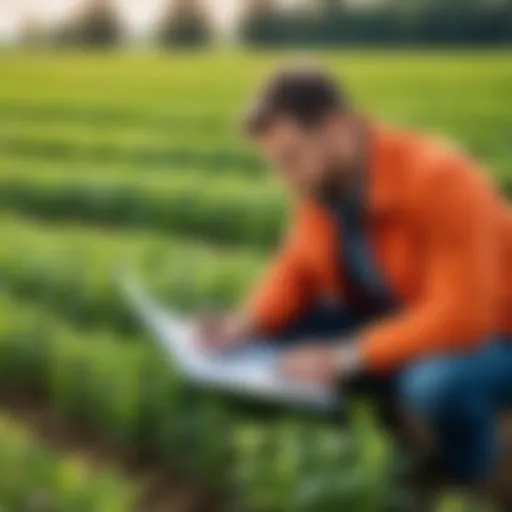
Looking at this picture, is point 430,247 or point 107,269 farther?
point 107,269

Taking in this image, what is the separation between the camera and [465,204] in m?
1.00

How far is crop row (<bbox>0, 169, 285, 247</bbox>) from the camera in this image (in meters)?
1.20

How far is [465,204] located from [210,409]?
269 millimetres

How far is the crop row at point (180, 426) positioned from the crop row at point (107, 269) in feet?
0.08

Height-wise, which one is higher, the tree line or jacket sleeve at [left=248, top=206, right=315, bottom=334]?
the tree line

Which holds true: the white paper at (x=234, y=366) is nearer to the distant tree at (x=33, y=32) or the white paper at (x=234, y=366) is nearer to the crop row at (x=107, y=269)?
the crop row at (x=107, y=269)

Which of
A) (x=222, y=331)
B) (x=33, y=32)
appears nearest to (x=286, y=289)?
(x=222, y=331)

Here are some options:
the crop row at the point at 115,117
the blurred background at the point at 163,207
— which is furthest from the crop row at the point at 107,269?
the crop row at the point at 115,117

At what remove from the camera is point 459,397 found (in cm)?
101

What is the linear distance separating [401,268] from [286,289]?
107 millimetres

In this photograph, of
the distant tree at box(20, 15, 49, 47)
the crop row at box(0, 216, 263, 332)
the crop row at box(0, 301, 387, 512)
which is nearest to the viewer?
the crop row at box(0, 301, 387, 512)

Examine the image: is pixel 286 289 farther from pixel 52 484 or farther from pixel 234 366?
pixel 52 484

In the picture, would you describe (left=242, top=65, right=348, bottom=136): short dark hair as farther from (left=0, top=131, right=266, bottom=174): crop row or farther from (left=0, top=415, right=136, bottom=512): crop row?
(left=0, top=415, right=136, bottom=512): crop row

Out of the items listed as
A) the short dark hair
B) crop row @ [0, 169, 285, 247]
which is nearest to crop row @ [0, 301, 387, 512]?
crop row @ [0, 169, 285, 247]
